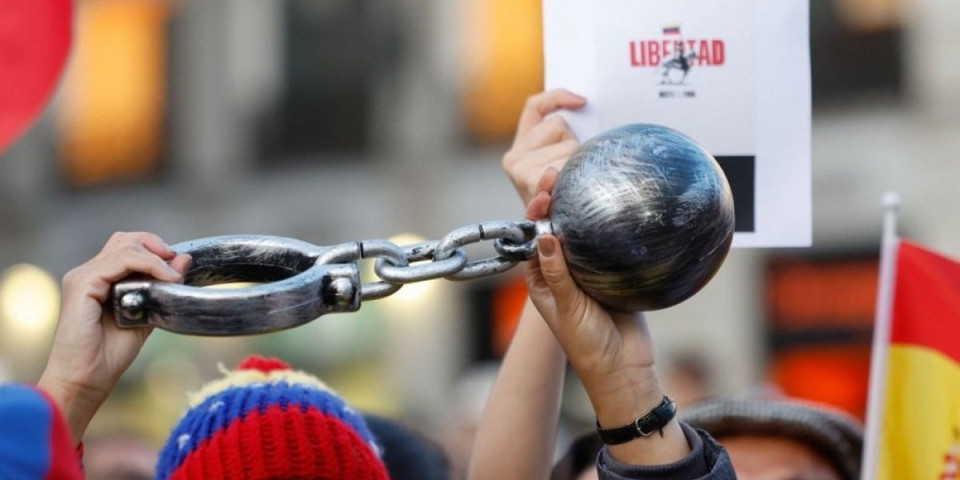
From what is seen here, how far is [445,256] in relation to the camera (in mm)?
1941

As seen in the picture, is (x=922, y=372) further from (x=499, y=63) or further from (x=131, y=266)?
(x=499, y=63)

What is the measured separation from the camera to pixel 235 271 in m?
1.95

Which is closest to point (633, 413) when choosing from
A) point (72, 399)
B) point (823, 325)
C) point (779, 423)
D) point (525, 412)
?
point (525, 412)

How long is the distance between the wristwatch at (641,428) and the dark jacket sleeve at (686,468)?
3cm

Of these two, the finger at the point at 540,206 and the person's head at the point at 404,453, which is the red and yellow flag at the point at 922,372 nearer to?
the person's head at the point at 404,453

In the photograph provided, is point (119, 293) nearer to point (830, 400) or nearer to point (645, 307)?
point (645, 307)

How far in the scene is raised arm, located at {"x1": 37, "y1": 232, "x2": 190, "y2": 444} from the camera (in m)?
1.96

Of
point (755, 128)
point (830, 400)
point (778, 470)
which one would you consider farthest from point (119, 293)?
point (830, 400)

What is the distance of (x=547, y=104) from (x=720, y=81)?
0.27 meters

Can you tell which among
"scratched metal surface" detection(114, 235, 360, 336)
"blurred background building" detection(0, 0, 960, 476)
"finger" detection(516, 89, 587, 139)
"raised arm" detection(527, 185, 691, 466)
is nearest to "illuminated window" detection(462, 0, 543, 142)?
"blurred background building" detection(0, 0, 960, 476)

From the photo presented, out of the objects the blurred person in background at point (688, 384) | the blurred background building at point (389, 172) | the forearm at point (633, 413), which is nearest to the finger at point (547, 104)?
the forearm at point (633, 413)

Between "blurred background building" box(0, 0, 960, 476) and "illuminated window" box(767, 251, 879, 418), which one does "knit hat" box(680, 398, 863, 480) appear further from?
"illuminated window" box(767, 251, 879, 418)

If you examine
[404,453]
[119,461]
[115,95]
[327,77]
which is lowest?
[115,95]

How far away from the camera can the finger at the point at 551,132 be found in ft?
8.84
